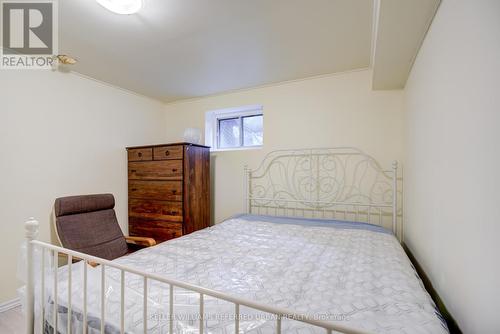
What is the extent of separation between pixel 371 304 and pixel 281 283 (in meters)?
0.38

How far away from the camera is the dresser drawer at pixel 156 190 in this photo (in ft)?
8.15

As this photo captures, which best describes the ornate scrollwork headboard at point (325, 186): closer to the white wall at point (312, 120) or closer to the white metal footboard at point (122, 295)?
the white wall at point (312, 120)

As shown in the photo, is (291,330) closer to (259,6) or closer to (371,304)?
(371,304)

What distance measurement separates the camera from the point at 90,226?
6.93 ft

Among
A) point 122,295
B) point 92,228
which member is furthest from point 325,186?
point 92,228

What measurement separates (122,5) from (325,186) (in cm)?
227

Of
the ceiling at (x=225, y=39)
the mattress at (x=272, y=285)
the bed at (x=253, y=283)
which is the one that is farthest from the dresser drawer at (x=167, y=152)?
the mattress at (x=272, y=285)

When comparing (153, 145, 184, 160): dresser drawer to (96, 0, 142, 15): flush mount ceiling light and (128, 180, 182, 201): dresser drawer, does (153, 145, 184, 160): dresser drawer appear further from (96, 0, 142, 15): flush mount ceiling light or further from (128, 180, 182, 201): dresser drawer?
(96, 0, 142, 15): flush mount ceiling light

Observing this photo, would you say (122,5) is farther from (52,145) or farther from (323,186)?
(323,186)

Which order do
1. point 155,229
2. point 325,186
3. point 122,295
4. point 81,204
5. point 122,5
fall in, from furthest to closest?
point 155,229 → point 325,186 → point 81,204 → point 122,5 → point 122,295

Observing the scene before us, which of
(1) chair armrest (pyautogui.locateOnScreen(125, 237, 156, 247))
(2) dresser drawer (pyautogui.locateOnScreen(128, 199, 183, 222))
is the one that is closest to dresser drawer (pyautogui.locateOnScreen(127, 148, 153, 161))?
(2) dresser drawer (pyautogui.locateOnScreen(128, 199, 183, 222))

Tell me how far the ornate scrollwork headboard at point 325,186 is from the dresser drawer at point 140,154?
3.87 feet

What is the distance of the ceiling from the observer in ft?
4.78

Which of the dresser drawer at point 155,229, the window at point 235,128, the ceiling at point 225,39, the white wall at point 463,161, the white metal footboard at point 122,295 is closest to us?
the white metal footboard at point 122,295
